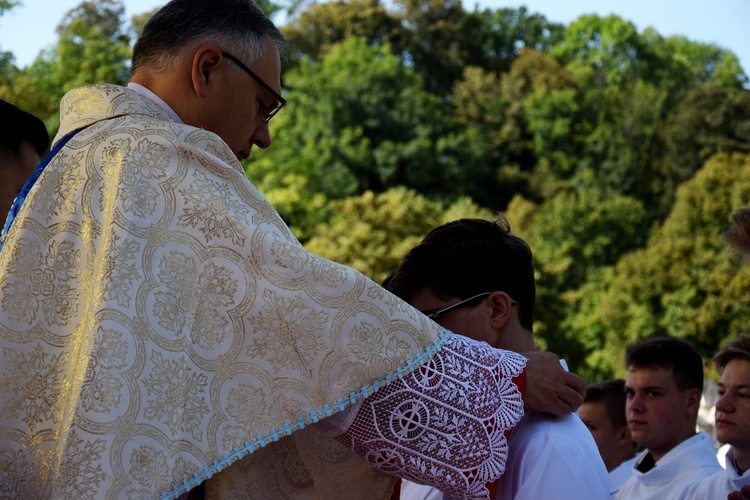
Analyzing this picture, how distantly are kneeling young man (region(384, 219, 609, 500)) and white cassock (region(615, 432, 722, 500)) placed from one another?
341cm

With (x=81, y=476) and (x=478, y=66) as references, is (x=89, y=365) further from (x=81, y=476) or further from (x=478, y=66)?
(x=478, y=66)

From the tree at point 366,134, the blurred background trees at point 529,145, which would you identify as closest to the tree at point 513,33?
the blurred background trees at point 529,145

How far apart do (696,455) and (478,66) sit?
62615mm

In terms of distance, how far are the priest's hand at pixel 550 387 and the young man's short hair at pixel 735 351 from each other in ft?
10.7

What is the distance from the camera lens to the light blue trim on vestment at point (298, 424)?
2562mm

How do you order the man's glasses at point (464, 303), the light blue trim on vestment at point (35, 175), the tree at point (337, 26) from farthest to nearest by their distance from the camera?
the tree at point (337, 26) < the man's glasses at point (464, 303) < the light blue trim on vestment at point (35, 175)

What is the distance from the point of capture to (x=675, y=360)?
23.6 feet

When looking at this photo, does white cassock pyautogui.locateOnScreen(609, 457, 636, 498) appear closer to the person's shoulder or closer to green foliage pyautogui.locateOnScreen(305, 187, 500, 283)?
the person's shoulder

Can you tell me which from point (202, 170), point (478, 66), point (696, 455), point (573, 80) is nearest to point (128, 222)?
point (202, 170)

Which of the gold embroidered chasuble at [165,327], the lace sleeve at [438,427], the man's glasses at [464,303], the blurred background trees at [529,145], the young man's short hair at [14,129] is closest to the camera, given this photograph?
the gold embroidered chasuble at [165,327]

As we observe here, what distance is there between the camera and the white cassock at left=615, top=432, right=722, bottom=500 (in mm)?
6621

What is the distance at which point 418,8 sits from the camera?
67500mm

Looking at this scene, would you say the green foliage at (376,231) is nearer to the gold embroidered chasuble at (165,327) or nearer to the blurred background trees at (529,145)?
the blurred background trees at (529,145)

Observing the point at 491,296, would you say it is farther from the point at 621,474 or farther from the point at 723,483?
the point at 621,474
